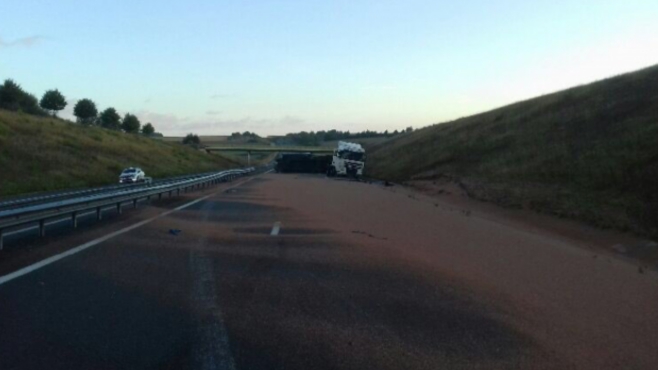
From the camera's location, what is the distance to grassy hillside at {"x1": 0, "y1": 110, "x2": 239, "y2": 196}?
5738 cm

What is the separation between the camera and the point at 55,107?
137 metres

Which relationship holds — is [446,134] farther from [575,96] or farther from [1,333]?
[1,333]

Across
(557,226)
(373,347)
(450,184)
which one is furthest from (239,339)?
(450,184)

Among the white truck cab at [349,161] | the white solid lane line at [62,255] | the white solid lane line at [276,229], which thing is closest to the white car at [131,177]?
the white truck cab at [349,161]

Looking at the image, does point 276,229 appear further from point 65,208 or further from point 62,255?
point 62,255

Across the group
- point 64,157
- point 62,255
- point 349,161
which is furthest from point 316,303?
point 349,161

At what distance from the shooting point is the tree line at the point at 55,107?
12388 centimetres

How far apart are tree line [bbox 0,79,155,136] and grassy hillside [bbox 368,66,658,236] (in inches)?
2281

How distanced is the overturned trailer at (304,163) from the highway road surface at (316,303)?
7785 centimetres

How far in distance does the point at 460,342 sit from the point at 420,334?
20.3 inches

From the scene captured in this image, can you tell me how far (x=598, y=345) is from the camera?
1009 centimetres

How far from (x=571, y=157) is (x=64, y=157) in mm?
42365

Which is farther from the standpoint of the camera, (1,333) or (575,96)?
(575,96)

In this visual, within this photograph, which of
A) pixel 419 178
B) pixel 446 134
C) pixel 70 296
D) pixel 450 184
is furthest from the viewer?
pixel 446 134
